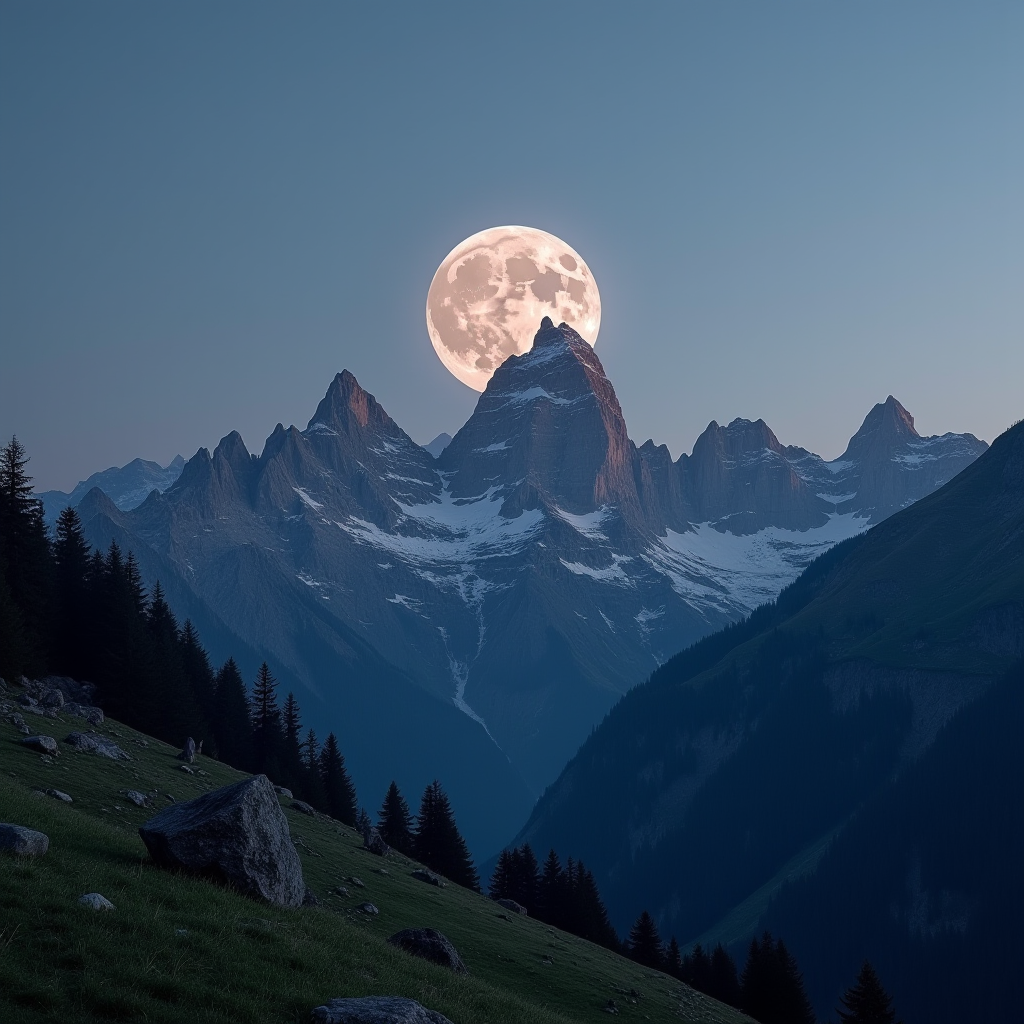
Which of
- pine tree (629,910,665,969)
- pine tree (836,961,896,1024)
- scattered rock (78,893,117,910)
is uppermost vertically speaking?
scattered rock (78,893,117,910)

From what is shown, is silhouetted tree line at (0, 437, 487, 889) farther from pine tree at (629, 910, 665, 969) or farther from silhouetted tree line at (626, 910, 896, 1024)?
silhouetted tree line at (626, 910, 896, 1024)

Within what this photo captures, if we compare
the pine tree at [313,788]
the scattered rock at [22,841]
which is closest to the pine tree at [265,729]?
the pine tree at [313,788]

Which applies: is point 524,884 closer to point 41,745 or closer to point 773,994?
point 773,994

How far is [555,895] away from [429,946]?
59.6 m

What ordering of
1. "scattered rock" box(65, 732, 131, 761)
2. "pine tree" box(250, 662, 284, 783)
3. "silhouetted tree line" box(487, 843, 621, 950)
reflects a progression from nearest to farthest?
"scattered rock" box(65, 732, 131, 761) → "silhouetted tree line" box(487, 843, 621, 950) → "pine tree" box(250, 662, 284, 783)

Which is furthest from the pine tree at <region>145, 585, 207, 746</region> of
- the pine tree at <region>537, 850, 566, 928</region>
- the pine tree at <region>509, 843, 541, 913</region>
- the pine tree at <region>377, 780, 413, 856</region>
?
the pine tree at <region>537, 850, 566, 928</region>

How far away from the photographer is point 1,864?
22.9 metres

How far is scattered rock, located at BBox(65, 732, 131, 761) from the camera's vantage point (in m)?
51.3

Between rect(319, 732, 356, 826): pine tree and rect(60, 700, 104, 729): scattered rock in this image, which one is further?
rect(319, 732, 356, 826): pine tree

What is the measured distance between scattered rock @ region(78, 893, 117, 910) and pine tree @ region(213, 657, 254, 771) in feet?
258

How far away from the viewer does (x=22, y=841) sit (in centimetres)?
2442

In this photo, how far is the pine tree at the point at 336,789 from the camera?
10775 cm

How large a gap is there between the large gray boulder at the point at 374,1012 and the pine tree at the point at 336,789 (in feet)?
290

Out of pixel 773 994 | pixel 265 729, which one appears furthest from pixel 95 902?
pixel 265 729
